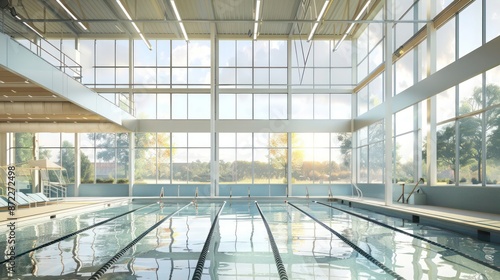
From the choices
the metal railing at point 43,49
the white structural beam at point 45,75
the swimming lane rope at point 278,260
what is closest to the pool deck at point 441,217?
the white structural beam at point 45,75

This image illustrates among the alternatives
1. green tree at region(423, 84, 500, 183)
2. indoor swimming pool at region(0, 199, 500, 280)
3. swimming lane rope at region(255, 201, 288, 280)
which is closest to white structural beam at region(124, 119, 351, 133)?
green tree at region(423, 84, 500, 183)

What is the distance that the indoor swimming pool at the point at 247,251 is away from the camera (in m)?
5.50

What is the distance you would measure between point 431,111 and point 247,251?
9009mm

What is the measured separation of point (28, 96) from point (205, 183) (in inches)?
422

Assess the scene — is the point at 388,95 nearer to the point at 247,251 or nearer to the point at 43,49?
the point at 247,251

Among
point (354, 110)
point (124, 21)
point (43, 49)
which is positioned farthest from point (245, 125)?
point (43, 49)

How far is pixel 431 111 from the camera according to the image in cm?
1384

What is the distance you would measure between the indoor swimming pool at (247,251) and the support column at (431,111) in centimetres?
358

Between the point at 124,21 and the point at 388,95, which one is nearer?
the point at 124,21

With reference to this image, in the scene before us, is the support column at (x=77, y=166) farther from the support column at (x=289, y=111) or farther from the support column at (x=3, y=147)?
the support column at (x=289, y=111)

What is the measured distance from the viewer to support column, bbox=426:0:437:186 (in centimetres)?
1385

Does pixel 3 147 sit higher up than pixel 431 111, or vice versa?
pixel 431 111

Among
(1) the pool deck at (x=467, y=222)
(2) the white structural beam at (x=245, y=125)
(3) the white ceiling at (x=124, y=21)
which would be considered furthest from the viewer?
(2) the white structural beam at (x=245, y=125)

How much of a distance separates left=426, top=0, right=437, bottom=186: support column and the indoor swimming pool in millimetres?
→ 3583
